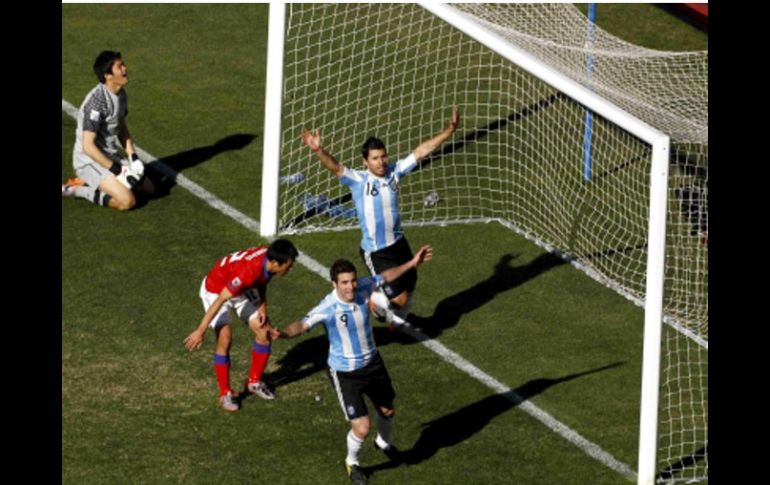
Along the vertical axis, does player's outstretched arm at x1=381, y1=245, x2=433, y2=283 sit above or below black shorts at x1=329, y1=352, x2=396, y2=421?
above

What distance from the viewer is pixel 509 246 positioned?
731 inches

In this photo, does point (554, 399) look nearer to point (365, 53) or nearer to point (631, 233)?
point (631, 233)

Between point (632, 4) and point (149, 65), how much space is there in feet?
23.5

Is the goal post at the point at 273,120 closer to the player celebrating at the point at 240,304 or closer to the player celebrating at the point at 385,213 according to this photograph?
the player celebrating at the point at 385,213

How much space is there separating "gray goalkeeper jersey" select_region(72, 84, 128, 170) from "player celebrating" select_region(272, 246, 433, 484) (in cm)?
584

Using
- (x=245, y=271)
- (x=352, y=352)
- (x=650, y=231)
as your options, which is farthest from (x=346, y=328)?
(x=650, y=231)

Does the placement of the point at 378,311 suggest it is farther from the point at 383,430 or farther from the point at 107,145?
the point at 107,145

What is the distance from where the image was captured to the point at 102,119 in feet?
61.9

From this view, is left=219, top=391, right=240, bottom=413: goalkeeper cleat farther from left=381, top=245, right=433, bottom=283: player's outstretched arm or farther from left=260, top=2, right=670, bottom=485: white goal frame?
left=260, top=2, right=670, bottom=485: white goal frame

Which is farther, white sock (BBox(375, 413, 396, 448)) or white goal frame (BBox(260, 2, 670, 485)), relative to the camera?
white sock (BBox(375, 413, 396, 448))

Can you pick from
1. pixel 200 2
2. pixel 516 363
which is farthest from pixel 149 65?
pixel 516 363

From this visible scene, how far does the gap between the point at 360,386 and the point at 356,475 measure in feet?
2.31

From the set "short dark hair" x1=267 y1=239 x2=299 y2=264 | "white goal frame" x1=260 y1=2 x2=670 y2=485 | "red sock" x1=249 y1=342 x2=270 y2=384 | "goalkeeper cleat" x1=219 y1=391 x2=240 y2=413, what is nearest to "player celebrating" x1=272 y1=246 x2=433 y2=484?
"short dark hair" x1=267 y1=239 x2=299 y2=264

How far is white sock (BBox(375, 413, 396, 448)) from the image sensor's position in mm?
14047
